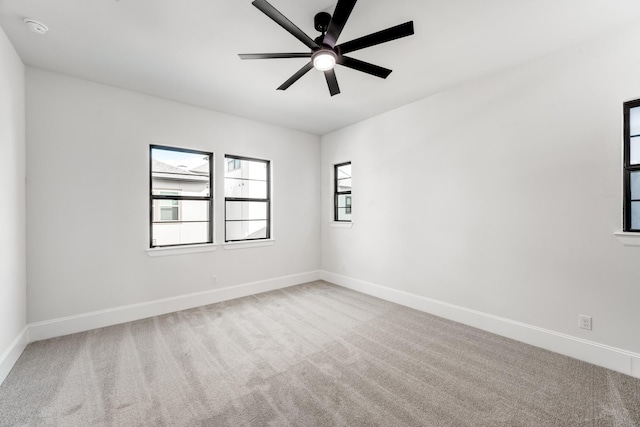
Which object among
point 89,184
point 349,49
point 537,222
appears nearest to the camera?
point 349,49

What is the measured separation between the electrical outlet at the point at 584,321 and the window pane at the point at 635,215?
0.87 meters

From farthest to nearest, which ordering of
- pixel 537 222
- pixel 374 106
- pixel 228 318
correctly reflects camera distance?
pixel 374 106, pixel 228 318, pixel 537 222

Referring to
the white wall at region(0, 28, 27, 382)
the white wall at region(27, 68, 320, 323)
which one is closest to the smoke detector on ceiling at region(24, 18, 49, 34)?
the white wall at region(0, 28, 27, 382)

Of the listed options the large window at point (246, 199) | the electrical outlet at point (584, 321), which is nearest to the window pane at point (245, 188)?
the large window at point (246, 199)

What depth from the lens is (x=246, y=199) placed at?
14.7ft

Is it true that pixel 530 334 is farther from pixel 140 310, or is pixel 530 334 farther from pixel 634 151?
pixel 140 310

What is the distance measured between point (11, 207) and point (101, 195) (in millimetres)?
794

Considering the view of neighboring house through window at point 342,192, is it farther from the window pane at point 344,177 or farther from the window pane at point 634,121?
the window pane at point 634,121

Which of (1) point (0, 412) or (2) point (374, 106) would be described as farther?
(2) point (374, 106)

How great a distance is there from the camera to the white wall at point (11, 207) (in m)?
2.22

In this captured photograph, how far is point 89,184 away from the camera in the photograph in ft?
10.2

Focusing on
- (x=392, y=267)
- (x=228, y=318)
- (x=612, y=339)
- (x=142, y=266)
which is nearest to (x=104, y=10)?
(x=142, y=266)

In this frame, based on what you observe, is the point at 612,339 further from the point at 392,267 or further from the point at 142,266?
the point at 142,266

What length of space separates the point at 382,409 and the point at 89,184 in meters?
3.76
